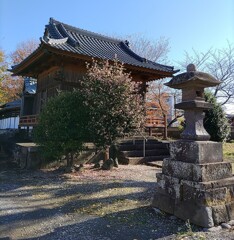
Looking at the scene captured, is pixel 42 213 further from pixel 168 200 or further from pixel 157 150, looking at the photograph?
pixel 157 150

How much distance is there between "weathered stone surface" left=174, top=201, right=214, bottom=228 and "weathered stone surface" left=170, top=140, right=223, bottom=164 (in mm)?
722

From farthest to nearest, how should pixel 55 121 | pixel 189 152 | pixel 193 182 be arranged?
pixel 55 121, pixel 189 152, pixel 193 182

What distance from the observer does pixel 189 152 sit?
170 inches

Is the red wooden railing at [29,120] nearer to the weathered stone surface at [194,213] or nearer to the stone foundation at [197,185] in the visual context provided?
the stone foundation at [197,185]

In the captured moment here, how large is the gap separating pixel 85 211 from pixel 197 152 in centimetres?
233

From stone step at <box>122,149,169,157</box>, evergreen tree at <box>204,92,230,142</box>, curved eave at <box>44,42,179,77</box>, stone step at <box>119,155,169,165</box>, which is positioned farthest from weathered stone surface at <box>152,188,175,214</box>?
evergreen tree at <box>204,92,230,142</box>

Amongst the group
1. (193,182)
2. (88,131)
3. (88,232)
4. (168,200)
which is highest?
(88,131)

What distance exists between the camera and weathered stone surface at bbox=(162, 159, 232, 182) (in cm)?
404

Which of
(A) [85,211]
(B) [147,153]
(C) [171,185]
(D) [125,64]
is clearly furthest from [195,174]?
(D) [125,64]

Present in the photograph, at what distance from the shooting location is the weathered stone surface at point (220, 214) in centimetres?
383

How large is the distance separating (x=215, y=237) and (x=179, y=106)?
229 cm

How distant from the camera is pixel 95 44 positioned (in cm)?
1463

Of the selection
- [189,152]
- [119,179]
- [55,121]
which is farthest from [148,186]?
[55,121]

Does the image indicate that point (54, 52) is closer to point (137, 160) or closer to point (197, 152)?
point (137, 160)
